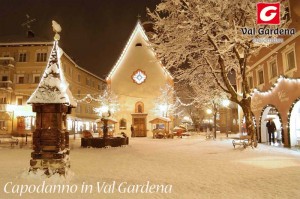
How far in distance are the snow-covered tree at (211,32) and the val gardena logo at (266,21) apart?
0.26 metres

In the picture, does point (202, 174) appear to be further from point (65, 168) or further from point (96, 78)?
point (96, 78)

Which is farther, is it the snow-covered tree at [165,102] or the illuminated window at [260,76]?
the snow-covered tree at [165,102]

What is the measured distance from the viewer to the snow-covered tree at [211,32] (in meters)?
16.3

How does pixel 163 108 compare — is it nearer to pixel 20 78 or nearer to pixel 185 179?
pixel 20 78

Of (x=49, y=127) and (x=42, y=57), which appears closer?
(x=49, y=127)

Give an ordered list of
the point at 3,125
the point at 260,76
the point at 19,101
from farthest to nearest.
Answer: the point at 19,101 → the point at 3,125 → the point at 260,76

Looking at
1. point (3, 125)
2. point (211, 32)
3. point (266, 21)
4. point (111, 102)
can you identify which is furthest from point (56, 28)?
point (3, 125)

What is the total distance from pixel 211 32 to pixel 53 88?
12.3 metres

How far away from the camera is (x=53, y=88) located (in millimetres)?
9031

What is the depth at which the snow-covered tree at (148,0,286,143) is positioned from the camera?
53.6ft

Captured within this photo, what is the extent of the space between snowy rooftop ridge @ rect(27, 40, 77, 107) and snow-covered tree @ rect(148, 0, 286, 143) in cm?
960

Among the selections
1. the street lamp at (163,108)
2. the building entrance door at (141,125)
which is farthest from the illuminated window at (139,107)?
→ the street lamp at (163,108)

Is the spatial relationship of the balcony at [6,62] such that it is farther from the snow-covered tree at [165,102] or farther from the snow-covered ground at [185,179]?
the snow-covered ground at [185,179]

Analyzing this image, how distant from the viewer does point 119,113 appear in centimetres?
3688
